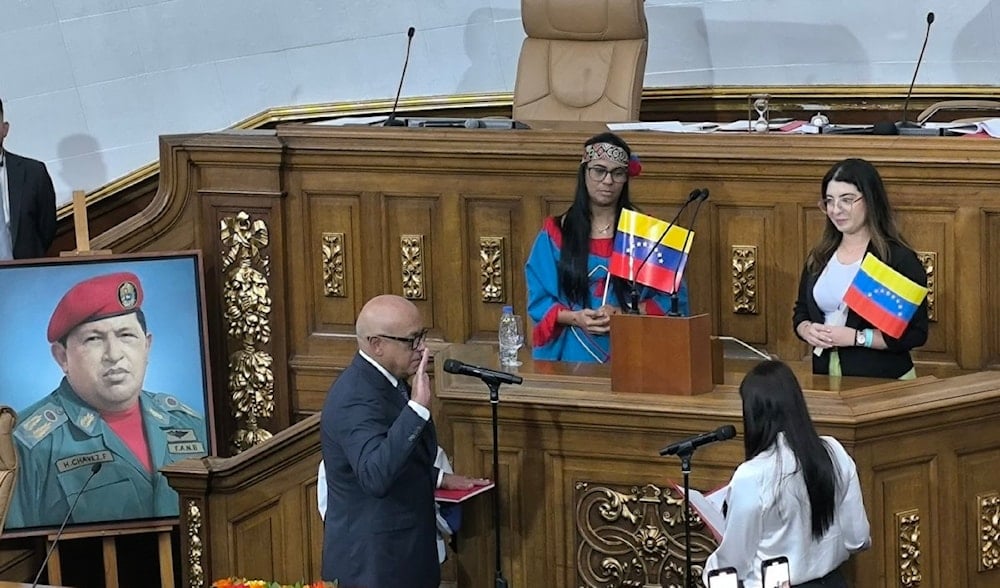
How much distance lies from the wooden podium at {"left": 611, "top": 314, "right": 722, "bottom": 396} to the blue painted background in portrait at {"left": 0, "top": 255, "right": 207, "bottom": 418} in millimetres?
2223

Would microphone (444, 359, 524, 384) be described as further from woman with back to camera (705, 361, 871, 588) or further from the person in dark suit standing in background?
woman with back to camera (705, 361, 871, 588)

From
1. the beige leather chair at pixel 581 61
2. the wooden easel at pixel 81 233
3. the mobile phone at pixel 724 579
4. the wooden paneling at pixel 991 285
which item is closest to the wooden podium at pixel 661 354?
the wooden paneling at pixel 991 285

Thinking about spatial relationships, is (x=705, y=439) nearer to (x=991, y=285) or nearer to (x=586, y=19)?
(x=991, y=285)

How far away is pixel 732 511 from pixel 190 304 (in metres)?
3.04

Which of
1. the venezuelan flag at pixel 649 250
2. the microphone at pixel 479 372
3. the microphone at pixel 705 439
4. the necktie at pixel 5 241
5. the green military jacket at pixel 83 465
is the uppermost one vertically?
the necktie at pixel 5 241

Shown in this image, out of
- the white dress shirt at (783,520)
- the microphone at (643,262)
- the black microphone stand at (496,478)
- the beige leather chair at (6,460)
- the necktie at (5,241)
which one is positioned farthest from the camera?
the necktie at (5,241)

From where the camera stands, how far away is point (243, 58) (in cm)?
962

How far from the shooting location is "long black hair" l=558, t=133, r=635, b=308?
5809 mm

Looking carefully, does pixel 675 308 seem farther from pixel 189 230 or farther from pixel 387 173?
pixel 189 230

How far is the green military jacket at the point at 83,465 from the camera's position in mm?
6707

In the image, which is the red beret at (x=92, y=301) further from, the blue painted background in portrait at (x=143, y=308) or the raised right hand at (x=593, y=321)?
the raised right hand at (x=593, y=321)

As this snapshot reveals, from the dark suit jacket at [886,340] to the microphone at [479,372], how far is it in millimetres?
1051

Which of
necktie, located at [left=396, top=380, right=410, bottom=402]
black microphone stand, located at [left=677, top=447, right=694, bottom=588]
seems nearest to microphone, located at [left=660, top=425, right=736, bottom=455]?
black microphone stand, located at [left=677, top=447, right=694, bottom=588]

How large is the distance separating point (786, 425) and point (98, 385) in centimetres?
323
